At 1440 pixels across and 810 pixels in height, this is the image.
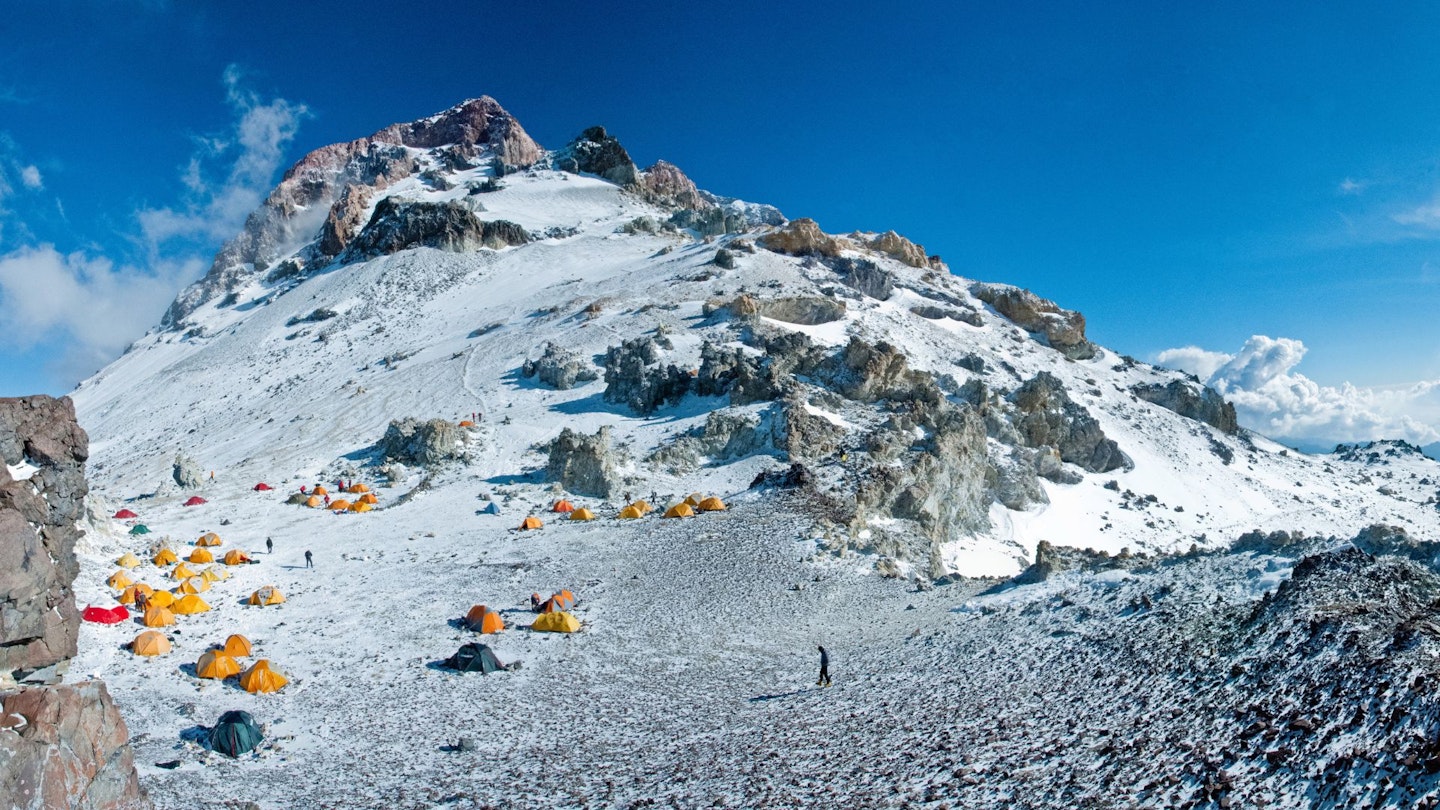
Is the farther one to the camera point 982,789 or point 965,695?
point 965,695

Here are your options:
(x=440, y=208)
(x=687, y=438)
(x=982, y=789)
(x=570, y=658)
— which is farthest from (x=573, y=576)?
(x=440, y=208)

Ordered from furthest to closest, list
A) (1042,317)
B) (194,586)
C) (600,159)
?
(600,159) < (1042,317) < (194,586)

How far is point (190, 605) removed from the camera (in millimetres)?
25859

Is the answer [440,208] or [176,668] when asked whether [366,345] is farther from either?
[176,668]

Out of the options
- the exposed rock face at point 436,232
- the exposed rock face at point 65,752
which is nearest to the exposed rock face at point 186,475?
the exposed rock face at point 65,752

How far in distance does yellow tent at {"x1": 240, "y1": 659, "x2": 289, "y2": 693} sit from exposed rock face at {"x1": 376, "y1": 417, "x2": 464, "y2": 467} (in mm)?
25574

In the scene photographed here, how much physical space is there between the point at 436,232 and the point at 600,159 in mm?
45789

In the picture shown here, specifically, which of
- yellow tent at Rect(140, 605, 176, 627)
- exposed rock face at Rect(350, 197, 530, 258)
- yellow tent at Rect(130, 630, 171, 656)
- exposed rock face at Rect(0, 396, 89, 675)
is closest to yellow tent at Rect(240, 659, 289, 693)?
yellow tent at Rect(130, 630, 171, 656)

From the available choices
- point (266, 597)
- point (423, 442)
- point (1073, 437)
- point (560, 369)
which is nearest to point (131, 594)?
point (266, 597)

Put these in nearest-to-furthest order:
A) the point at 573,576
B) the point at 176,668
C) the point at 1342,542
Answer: the point at 1342,542, the point at 176,668, the point at 573,576

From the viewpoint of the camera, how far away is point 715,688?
19.6m

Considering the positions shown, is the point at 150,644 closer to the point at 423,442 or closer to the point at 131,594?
the point at 131,594

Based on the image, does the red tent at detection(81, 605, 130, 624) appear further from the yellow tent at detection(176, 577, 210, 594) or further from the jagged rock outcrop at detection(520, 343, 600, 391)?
the jagged rock outcrop at detection(520, 343, 600, 391)

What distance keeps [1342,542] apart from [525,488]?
3498 cm
